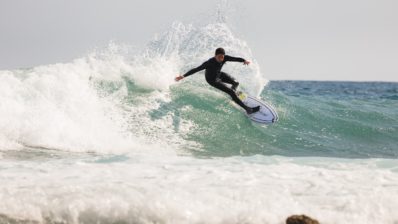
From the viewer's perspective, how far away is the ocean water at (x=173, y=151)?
5.25 metres

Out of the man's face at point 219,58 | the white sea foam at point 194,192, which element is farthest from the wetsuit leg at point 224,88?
the white sea foam at point 194,192

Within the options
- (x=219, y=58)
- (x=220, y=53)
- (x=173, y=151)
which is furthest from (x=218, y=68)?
Answer: (x=173, y=151)

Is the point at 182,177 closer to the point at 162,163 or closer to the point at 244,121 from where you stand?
the point at 162,163

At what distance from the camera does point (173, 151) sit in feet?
32.2

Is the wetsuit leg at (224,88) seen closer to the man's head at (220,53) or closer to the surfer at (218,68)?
the surfer at (218,68)

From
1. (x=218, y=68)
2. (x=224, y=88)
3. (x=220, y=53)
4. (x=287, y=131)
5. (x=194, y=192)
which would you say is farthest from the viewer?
(x=287, y=131)

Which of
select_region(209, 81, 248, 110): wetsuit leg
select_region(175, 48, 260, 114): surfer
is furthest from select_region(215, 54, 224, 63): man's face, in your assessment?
select_region(209, 81, 248, 110): wetsuit leg

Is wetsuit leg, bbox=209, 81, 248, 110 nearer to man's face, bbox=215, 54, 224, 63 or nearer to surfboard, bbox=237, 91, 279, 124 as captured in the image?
man's face, bbox=215, 54, 224, 63

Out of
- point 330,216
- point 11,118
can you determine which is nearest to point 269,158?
point 330,216

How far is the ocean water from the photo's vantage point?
5.25 m

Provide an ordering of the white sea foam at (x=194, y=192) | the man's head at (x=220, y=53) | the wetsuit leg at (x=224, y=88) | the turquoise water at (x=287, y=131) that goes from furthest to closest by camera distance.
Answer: the turquoise water at (x=287, y=131), the wetsuit leg at (x=224, y=88), the man's head at (x=220, y=53), the white sea foam at (x=194, y=192)

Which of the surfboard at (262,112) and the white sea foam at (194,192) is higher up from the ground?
the surfboard at (262,112)

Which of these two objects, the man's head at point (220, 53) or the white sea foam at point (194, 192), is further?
the man's head at point (220, 53)

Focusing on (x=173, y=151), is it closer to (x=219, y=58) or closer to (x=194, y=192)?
(x=219, y=58)
